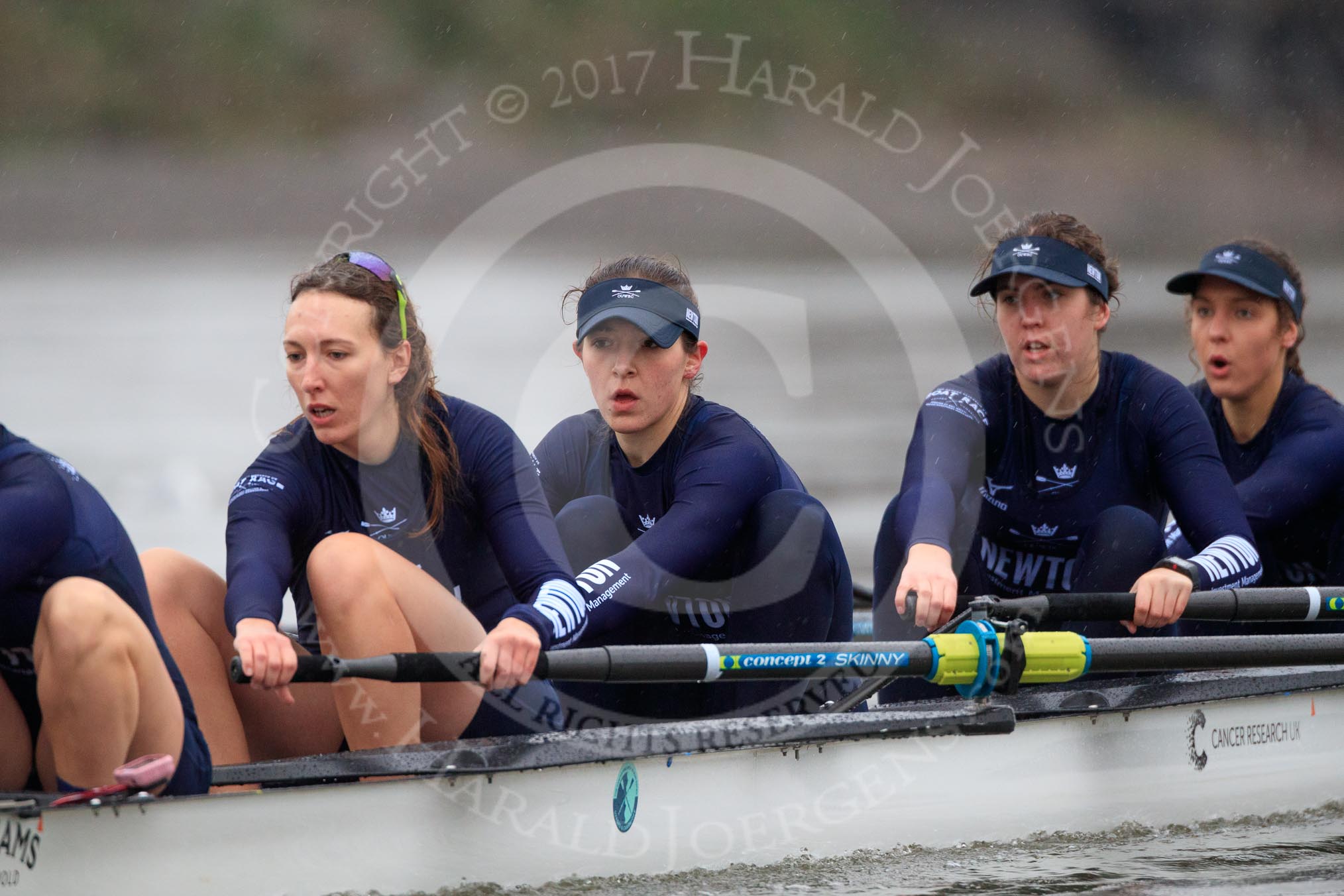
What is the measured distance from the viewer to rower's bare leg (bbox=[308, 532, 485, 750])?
267cm

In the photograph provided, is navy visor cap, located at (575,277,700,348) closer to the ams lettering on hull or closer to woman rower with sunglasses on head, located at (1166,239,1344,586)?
the ams lettering on hull

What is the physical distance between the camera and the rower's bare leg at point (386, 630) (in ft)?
8.77

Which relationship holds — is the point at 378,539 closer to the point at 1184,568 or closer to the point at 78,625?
the point at 78,625

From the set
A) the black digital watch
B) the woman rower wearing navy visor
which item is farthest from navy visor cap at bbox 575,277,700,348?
the black digital watch

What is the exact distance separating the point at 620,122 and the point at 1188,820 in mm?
13796

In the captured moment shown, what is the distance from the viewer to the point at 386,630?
2715mm

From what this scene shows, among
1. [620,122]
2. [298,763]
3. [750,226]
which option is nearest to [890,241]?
[750,226]

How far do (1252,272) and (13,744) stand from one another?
3350mm

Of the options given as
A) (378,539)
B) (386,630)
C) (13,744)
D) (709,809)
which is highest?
(378,539)

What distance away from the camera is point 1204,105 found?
21078 millimetres

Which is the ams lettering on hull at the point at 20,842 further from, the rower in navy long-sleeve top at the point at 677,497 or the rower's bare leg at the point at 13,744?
the rower in navy long-sleeve top at the point at 677,497

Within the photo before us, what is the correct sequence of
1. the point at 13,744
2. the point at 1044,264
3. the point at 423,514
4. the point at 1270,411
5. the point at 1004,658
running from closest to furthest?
the point at 13,744 → the point at 423,514 → the point at 1004,658 → the point at 1044,264 → the point at 1270,411

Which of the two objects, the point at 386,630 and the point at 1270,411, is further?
the point at 1270,411

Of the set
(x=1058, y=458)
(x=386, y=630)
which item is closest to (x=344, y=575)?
(x=386, y=630)
